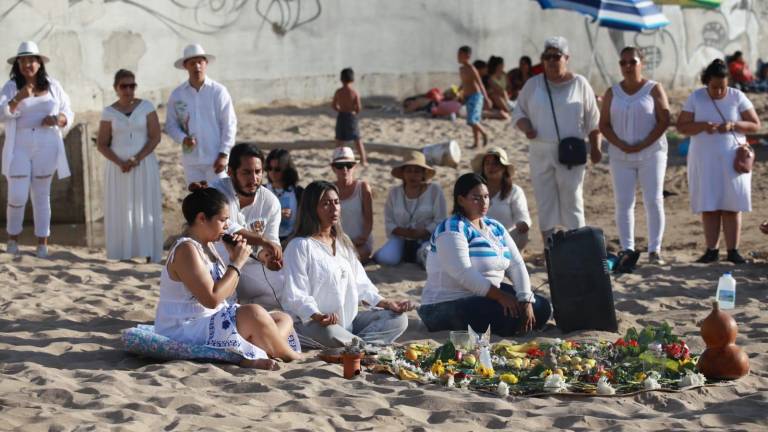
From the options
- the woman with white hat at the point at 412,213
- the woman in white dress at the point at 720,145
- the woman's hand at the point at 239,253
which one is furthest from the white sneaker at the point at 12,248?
the woman in white dress at the point at 720,145

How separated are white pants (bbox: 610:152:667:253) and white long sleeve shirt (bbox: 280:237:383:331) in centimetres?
317

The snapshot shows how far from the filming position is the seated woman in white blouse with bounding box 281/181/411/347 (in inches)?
270

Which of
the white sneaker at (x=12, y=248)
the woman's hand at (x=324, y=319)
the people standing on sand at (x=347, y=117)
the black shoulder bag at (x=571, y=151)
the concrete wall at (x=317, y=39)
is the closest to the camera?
the woman's hand at (x=324, y=319)

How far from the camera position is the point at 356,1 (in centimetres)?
2159

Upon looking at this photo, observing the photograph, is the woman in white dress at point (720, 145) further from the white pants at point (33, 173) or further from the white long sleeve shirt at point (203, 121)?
the white pants at point (33, 173)

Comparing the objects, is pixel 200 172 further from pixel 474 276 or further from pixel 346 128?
pixel 346 128

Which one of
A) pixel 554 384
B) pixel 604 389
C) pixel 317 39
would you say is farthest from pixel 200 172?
pixel 317 39

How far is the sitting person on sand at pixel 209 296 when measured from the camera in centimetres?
627

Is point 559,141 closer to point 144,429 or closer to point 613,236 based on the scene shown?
point 613,236

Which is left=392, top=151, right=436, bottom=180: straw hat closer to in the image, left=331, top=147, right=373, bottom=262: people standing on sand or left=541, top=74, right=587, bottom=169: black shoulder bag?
left=331, top=147, right=373, bottom=262: people standing on sand

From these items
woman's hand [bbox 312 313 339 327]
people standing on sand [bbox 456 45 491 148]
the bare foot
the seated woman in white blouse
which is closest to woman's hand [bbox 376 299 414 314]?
the seated woman in white blouse

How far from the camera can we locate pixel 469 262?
7262 millimetres

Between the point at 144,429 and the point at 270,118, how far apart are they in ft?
45.7

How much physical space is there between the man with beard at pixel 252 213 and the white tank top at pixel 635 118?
314 cm
